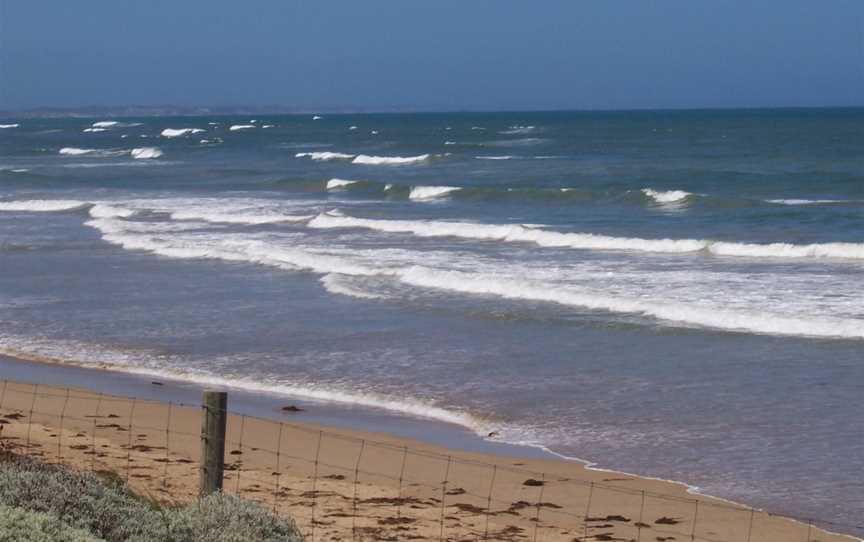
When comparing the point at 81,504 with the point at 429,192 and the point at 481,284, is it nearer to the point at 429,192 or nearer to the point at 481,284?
the point at 481,284

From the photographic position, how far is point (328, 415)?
12648 millimetres

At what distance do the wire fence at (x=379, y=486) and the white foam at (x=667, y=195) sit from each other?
27.5 m

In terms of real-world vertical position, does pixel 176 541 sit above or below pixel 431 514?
above

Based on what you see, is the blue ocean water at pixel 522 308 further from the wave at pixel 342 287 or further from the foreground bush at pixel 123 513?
the foreground bush at pixel 123 513

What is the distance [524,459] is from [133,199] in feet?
107

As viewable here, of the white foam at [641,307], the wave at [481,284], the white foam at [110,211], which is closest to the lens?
the white foam at [641,307]

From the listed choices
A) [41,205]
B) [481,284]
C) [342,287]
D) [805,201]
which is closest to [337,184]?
[41,205]

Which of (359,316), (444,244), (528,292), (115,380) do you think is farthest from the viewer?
(444,244)

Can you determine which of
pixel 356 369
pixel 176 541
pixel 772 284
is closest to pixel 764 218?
pixel 772 284

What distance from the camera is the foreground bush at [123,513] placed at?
21.2ft

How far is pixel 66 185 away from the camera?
49500 mm

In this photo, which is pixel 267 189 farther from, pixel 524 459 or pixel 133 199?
pixel 524 459

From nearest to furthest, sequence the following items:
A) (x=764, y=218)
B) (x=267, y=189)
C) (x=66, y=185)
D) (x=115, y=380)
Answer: (x=115, y=380) < (x=764, y=218) < (x=267, y=189) < (x=66, y=185)

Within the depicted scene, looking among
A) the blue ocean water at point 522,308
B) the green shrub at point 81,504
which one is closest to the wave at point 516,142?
the blue ocean water at point 522,308
